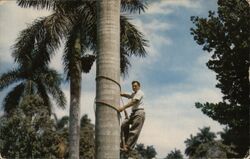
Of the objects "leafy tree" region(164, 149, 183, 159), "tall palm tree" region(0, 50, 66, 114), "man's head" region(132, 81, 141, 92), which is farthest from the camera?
"leafy tree" region(164, 149, 183, 159)

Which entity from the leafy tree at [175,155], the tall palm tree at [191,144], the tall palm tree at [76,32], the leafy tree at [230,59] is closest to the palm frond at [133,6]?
the tall palm tree at [76,32]

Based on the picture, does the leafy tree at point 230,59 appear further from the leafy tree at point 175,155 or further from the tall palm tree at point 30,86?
the leafy tree at point 175,155

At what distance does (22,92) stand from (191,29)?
1175 cm

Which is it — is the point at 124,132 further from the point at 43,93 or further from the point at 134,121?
the point at 43,93

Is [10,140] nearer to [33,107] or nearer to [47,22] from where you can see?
[33,107]

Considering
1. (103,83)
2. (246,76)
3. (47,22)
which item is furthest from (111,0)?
(246,76)

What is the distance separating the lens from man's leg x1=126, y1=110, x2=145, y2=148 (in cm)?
880

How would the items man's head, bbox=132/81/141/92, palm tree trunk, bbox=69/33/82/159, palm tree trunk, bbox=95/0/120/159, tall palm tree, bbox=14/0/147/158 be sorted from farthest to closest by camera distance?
tall palm tree, bbox=14/0/147/158, palm tree trunk, bbox=69/33/82/159, man's head, bbox=132/81/141/92, palm tree trunk, bbox=95/0/120/159

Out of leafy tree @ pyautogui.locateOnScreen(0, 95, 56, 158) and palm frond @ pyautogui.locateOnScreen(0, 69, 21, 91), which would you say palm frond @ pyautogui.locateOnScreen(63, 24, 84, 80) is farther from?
leafy tree @ pyautogui.locateOnScreen(0, 95, 56, 158)

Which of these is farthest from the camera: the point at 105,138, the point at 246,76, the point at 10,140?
the point at 10,140

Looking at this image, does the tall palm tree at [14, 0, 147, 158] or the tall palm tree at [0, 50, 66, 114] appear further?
the tall palm tree at [0, 50, 66, 114]

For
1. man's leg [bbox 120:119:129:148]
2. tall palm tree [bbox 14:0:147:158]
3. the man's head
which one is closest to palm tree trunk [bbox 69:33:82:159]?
tall palm tree [bbox 14:0:147:158]

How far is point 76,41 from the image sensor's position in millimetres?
21422

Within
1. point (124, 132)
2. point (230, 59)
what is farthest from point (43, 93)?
point (124, 132)
